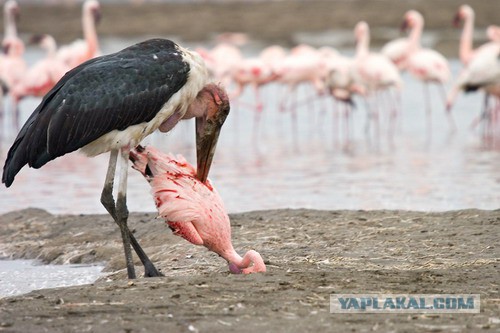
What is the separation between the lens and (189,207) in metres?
6.69

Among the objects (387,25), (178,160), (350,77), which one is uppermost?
(387,25)

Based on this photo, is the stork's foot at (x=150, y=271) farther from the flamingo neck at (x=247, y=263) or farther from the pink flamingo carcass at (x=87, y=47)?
the pink flamingo carcass at (x=87, y=47)

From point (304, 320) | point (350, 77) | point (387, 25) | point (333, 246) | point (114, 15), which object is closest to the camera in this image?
point (304, 320)

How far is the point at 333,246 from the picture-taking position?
7496 millimetres

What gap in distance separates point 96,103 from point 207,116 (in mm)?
765

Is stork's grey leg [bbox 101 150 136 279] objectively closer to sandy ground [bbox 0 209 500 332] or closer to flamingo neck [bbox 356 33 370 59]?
sandy ground [bbox 0 209 500 332]

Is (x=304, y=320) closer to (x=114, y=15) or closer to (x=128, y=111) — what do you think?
(x=128, y=111)

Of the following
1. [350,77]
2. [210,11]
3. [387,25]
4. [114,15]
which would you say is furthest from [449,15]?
[350,77]

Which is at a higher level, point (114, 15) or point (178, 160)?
point (114, 15)

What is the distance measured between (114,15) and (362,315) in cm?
3811

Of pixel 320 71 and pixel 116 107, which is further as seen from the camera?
pixel 320 71

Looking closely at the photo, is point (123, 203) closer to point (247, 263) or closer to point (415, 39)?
point (247, 263)

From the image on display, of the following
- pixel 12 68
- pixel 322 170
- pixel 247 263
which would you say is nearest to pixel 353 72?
pixel 12 68

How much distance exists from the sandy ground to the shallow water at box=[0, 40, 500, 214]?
1300 mm
